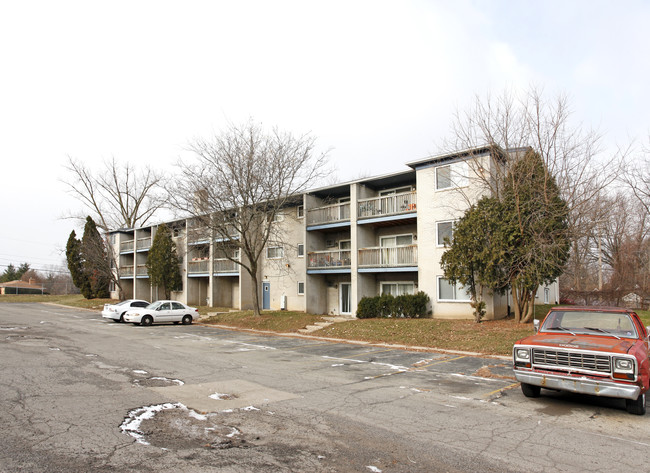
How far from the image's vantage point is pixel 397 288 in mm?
24453

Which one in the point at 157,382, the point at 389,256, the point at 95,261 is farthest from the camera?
the point at 95,261

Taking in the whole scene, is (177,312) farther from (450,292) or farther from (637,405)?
(637,405)

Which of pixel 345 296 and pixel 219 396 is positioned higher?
pixel 345 296

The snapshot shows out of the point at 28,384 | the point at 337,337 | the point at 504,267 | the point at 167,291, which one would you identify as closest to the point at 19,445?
the point at 28,384

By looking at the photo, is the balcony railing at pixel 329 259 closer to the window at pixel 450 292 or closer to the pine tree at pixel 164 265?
the window at pixel 450 292

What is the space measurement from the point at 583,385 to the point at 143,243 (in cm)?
4311

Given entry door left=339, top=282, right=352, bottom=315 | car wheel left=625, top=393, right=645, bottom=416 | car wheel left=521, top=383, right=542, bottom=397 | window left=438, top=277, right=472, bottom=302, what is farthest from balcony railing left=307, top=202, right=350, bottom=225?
car wheel left=625, top=393, right=645, bottom=416

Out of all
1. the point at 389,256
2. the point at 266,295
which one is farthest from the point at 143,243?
the point at 389,256

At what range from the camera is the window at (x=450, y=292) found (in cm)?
2028

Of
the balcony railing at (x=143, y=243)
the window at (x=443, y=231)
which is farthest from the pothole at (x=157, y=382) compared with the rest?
the balcony railing at (x=143, y=243)

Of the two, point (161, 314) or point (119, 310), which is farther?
point (119, 310)

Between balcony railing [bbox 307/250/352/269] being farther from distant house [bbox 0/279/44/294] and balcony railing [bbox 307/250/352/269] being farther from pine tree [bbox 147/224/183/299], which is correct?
distant house [bbox 0/279/44/294]

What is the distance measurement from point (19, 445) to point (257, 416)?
303cm

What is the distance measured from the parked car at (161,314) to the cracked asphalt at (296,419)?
1277 cm
